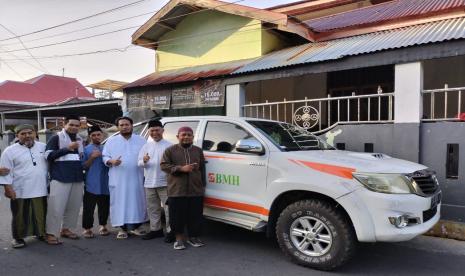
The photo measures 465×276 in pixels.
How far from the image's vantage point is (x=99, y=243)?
5270 mm

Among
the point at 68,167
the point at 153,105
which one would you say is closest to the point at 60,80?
the point at 153,105

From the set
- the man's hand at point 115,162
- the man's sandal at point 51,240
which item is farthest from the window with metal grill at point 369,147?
the man's sandal at point 51,240

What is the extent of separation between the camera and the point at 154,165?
5.33 meters

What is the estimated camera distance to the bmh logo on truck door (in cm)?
482

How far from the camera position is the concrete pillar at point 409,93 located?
6.43 meters

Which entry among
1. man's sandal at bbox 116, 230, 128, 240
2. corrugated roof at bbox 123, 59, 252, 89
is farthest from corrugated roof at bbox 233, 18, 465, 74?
man's sandal at bbox 116, 230, 128, 240

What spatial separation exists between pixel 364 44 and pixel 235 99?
3193 millimetres

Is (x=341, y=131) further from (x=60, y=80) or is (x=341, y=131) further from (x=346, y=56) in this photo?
(x=60, y=80)

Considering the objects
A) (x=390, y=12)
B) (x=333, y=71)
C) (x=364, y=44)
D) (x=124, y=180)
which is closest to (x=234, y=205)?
(x=124, y=180)

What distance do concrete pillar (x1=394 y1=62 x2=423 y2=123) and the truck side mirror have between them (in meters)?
3.25

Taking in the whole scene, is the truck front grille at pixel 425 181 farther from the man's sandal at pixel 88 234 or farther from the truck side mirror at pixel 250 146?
the man's sandal at pixel 88 234

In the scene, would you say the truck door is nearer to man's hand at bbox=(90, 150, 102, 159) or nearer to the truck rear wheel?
A: the truck rear wheel

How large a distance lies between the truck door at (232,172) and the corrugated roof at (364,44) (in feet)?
10.7

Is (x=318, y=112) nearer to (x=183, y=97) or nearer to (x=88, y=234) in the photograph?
(x=183, y=97)
